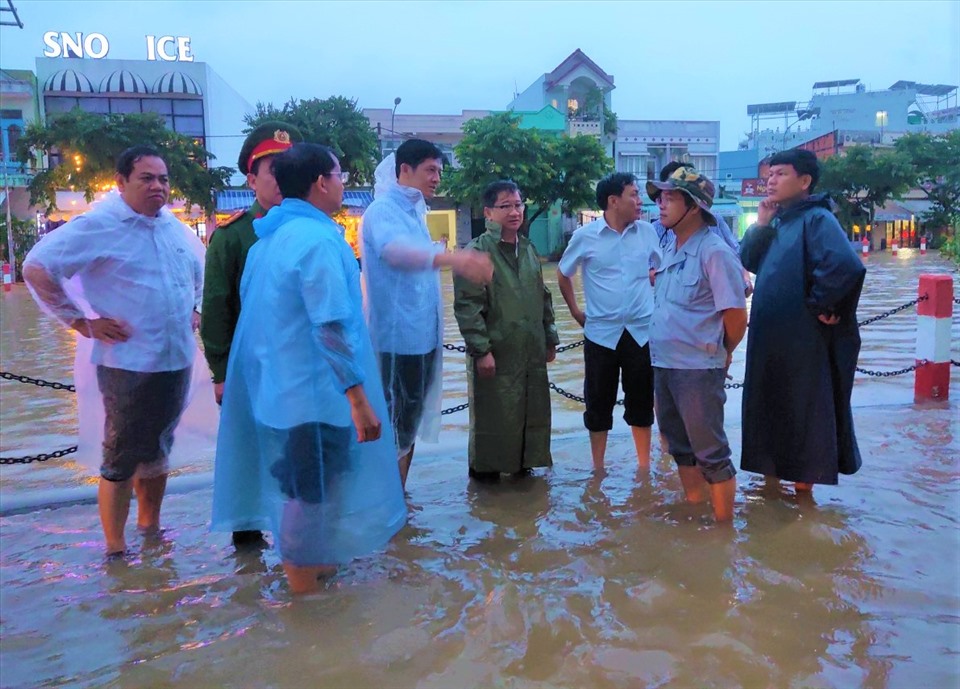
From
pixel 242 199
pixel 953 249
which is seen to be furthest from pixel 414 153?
pixel 242 199

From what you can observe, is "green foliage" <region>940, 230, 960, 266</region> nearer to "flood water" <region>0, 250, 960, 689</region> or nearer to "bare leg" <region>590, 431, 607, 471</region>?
"flood water" <region>0, 250, 960, 689</region>

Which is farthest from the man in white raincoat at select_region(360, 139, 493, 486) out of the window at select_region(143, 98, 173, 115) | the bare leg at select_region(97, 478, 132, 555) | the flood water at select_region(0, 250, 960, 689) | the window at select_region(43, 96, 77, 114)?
the window at select_region(43, 96, 77, 114)

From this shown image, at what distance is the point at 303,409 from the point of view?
2801mm

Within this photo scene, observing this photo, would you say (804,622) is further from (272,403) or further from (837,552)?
(272,403)

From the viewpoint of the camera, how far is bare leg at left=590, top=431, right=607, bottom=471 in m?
4.68

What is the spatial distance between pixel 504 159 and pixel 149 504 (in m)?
30.8

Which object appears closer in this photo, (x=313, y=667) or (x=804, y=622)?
(x=313, y=667)

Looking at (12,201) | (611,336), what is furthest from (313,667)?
(12,201)

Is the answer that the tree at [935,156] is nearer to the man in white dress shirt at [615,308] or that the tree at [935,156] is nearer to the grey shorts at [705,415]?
the man in white dress shirt at [615,308]

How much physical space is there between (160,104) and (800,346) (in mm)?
39848

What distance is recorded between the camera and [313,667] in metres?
2.55

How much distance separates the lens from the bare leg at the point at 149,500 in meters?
3.84

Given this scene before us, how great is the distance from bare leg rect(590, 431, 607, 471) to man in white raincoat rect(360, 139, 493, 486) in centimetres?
115

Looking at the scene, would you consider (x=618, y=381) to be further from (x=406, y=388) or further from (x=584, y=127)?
(x=584, y=127)
